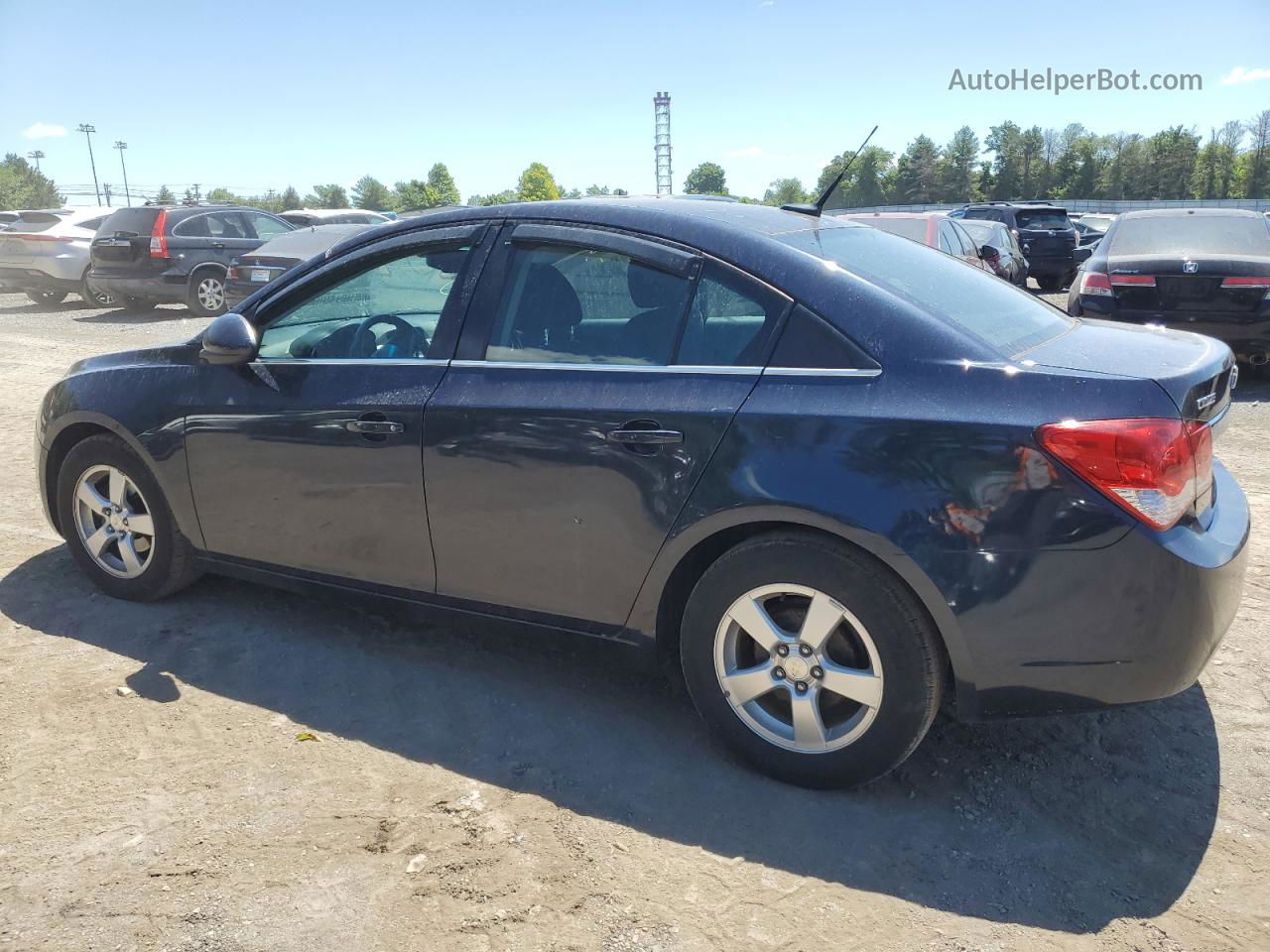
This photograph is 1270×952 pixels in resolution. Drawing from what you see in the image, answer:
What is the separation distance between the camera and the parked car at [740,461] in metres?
2.54

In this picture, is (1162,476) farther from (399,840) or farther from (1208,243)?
(1208,243)

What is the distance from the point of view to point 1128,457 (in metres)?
2.46

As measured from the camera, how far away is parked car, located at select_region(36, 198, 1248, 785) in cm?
254

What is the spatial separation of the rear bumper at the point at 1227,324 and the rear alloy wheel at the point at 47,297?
63.0 feet

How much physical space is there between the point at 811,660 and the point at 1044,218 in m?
21.6

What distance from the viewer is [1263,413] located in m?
7.97

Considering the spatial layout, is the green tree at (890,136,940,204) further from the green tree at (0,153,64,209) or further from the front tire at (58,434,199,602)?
the front tire at (58,434,199,602)

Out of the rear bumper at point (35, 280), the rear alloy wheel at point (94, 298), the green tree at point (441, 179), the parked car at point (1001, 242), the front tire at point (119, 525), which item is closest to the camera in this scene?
the front tire at point (119, 525)

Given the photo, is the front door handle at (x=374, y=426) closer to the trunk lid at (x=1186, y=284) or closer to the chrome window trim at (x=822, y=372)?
the chrome window trim at (x=822, y=372)

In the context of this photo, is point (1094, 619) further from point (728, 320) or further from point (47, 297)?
point (47, 297)

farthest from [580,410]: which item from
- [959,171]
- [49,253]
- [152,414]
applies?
[959,171]

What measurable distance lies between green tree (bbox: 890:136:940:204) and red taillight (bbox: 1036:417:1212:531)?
109359 millimetres

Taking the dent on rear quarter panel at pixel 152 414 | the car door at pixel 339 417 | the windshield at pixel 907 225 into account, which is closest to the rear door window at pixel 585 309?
the car door at pixel 339 417

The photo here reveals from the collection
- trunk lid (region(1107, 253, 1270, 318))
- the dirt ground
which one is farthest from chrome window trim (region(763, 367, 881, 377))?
trunk lid (region(1107, 253, 1270, 318))
